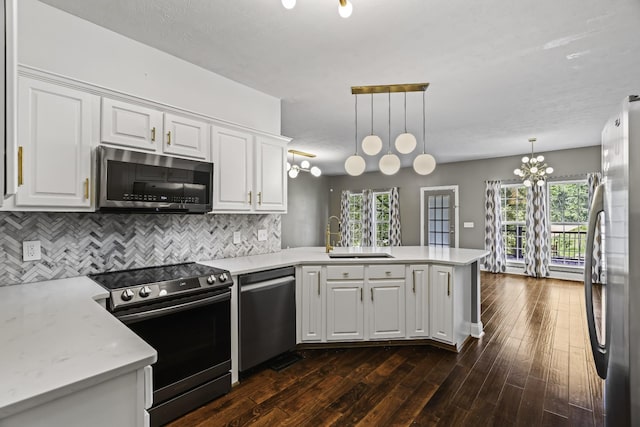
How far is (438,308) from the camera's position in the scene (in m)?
2.94

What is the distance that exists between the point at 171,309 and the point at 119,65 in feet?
6.09

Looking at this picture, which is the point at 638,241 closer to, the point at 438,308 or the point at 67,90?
the point at 438,308

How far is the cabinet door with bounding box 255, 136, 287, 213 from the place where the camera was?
302 cm

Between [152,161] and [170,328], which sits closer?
[170,328]

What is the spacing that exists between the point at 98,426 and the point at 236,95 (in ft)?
9.41

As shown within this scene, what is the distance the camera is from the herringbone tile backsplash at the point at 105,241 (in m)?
1.91

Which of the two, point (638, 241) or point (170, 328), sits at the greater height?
point (638, 241)

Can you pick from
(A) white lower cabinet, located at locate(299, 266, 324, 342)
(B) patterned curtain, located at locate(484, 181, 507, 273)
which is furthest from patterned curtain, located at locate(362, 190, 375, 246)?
(A) white lower cabinet, located at locate(299, 266, 324, 342)

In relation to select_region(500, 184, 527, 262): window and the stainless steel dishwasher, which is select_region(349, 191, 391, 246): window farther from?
the stainless steel dishwasher

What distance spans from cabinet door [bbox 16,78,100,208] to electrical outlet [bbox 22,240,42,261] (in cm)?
36

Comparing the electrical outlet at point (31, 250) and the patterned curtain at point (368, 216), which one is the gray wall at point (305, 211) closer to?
the patterned curtain at point (368, 216)

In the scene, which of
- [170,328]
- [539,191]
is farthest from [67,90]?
[539,191]

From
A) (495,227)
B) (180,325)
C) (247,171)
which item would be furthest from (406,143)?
(495,227)

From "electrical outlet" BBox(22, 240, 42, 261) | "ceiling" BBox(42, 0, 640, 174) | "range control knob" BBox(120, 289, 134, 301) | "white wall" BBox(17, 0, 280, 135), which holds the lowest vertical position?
"range control knob" BBox(120, 289, 134, 301)
